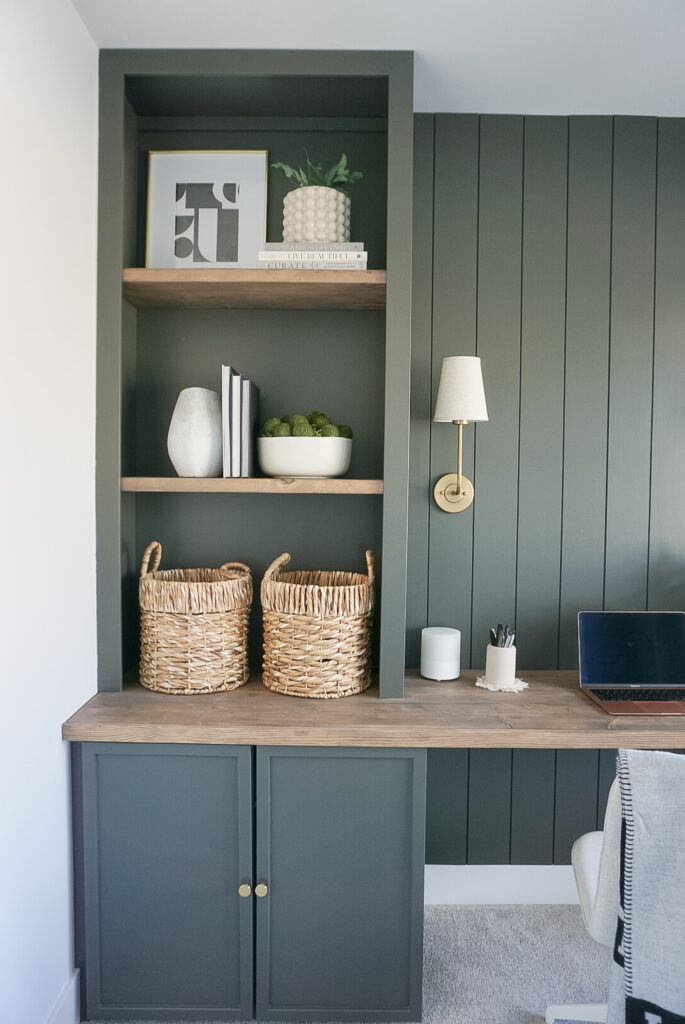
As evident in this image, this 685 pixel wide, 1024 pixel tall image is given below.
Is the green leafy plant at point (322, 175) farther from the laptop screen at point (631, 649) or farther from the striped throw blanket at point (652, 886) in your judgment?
the striped throw blanket at point (652, 886)

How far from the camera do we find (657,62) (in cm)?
204

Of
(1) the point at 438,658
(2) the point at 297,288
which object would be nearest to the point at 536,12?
(2) the point at 297,288

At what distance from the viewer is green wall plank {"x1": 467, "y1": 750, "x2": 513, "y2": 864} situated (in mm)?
2434

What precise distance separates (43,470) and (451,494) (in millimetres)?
1257

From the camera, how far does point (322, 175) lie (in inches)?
87.0

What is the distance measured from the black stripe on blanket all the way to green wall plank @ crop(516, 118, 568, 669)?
1178 mm

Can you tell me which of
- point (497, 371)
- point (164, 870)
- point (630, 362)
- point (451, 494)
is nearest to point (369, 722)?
point (164, 870)

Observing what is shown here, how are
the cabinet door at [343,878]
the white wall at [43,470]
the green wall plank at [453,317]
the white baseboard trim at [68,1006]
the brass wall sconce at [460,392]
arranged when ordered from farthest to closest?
the green wall plank at [453,317] → the brass wall sconce at [460,392] → the cabinet door at [343,878] → the white baseboard trim at [68,1006] → the white wall at [43,470]

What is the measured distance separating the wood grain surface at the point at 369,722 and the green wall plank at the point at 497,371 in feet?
1.45

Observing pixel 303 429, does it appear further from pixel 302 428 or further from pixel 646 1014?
pixel 646 1014

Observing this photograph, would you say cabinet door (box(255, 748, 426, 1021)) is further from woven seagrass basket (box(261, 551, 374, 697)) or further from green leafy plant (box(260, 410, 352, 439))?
green leafy plant (box(260, 410, 352, 439))

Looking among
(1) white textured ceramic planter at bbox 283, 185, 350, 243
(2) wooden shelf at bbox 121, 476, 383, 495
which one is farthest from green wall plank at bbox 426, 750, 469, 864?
(1) white textured ceramic planter at bbox 283, 185, 350, 243

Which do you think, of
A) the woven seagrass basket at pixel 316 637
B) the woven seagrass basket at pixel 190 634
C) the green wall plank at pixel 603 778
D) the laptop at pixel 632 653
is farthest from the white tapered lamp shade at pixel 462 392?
the green wall plank at pixel 603 778

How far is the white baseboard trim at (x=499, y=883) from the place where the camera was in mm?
2439
